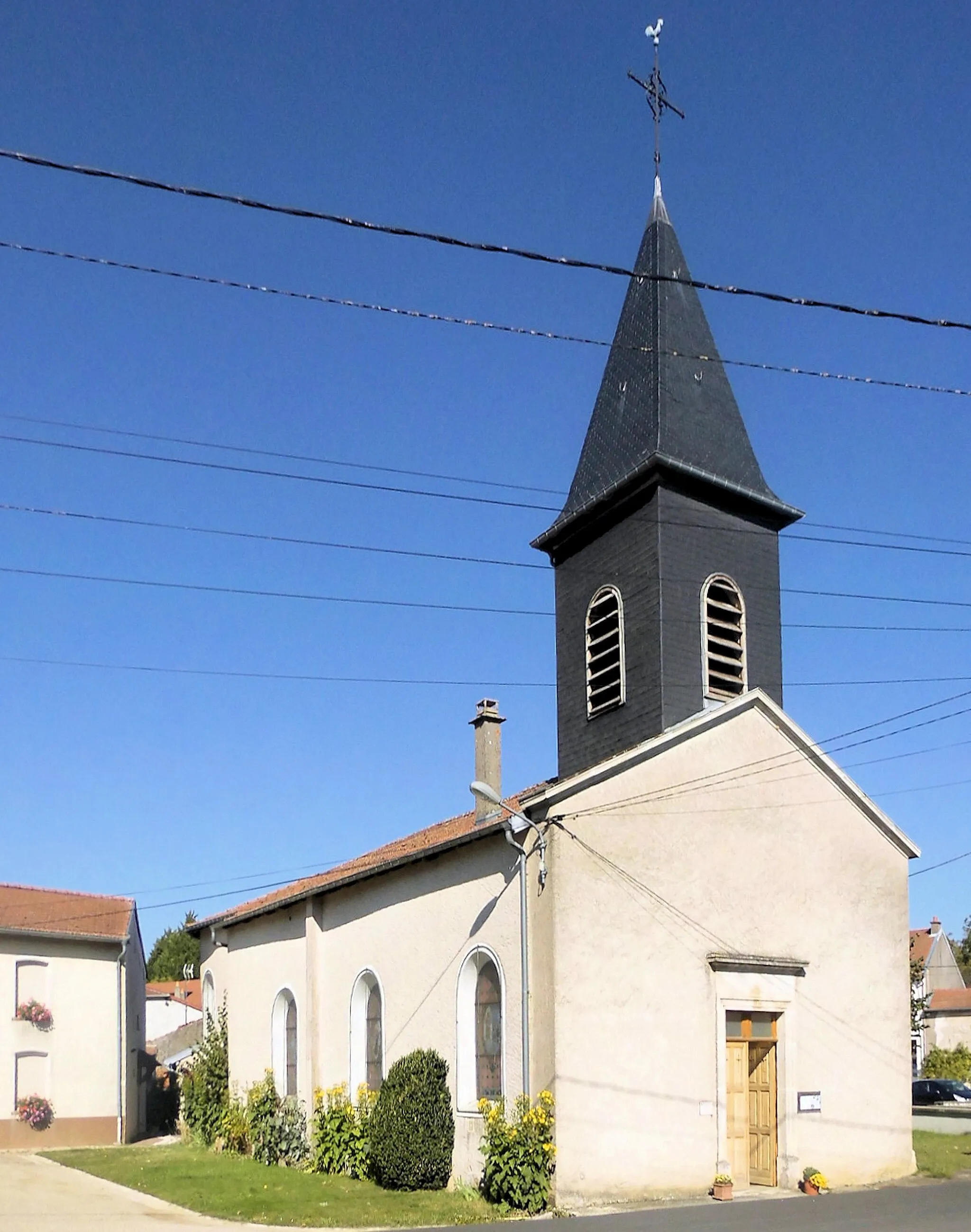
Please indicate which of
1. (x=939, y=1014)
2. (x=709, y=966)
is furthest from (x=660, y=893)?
(x=939, y=1014)

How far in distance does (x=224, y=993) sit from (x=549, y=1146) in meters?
14.3

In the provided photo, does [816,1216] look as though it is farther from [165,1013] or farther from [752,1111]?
[165,1013]

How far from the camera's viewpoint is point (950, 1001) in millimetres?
65938

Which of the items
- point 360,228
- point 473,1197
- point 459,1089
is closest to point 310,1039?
point 459,1089

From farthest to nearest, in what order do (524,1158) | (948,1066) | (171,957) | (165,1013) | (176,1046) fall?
(171,957), (948,1066), (165,1013), (176,1046), (524,1158)

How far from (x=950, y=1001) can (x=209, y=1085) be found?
4920 centimetres

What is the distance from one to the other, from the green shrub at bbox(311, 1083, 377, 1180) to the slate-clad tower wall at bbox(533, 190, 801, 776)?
6.20 m

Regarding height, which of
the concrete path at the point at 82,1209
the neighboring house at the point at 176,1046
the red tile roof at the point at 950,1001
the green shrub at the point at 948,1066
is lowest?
the green shrub at the point at 948,1066

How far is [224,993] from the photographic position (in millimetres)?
28578

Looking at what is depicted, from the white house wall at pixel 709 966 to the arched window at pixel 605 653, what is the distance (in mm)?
1836

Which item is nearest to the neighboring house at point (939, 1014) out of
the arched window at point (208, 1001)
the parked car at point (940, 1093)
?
the parked car at point (940, 1093)

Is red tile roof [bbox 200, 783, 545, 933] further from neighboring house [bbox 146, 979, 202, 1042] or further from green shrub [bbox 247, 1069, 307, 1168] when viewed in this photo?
neighboring house [bbox 146, 979, 202, 1042]

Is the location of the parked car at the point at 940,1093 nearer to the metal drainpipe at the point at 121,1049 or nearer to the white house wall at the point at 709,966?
the metal drainpipe at the point at 121,1049

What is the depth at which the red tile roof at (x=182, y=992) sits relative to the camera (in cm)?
5509
